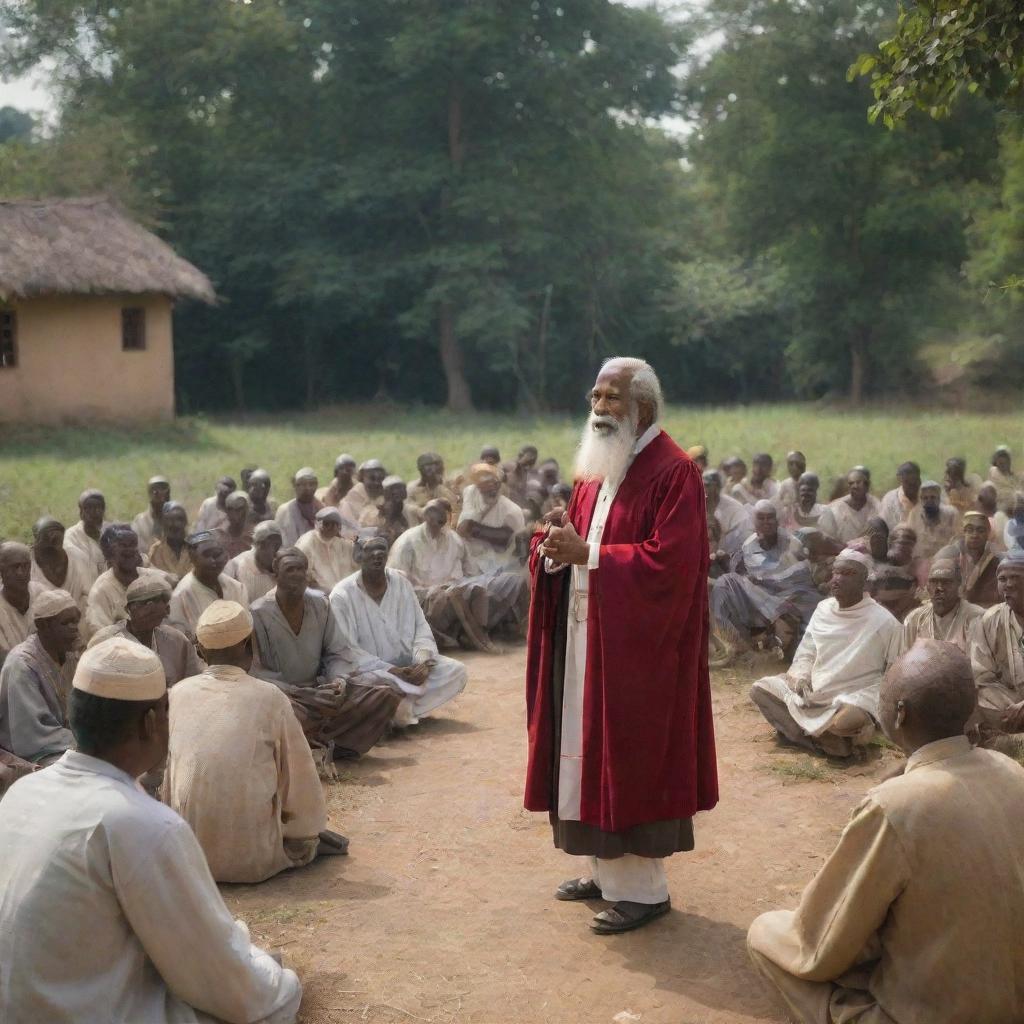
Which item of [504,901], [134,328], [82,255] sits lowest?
[504,901]

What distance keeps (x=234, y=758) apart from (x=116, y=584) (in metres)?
2.90

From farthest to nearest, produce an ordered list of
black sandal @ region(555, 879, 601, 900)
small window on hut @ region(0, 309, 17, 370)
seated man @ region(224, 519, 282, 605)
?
small window on hut @ region(0, 309, 17, 370) < seated man @ region(224, 519, 282, 605) < black sandal @ region(555, 879, 601, 900)

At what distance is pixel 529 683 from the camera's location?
544cm

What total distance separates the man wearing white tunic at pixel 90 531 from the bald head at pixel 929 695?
7.41 meters

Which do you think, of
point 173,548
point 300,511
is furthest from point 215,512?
point 173,548

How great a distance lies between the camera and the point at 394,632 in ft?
28.3

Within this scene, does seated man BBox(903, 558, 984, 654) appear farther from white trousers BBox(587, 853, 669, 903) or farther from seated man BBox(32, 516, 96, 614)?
seated man BBox(32, 516, 96, 614)

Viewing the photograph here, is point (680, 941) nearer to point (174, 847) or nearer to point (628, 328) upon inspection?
point (174, 847)

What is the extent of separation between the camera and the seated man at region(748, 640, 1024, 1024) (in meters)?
3.28

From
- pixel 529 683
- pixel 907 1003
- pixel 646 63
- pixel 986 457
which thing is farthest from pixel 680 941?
pixel 646 63

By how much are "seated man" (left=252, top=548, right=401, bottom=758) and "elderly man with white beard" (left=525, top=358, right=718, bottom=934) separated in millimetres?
2296

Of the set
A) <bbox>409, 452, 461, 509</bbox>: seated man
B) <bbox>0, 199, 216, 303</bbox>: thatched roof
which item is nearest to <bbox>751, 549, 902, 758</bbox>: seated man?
<bbox>409, 452, 461, 509</bbox>: seated man

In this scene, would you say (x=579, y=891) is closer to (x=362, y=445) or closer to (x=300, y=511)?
(x=300, y=511)

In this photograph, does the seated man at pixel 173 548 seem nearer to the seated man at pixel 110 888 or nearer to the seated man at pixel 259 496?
the seated man at pixel 259 496
